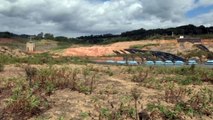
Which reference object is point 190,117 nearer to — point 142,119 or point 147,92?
point 142,119

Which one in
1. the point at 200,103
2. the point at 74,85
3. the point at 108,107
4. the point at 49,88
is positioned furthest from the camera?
the point at 74,85

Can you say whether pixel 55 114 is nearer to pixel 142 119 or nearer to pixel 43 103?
pixel 43 103

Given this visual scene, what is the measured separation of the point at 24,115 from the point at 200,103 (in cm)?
361

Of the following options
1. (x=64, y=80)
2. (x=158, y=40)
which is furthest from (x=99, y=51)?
(x=64, y=80)

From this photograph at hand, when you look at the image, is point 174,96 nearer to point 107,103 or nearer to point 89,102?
point 107,103

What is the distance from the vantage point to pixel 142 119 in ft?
21.1

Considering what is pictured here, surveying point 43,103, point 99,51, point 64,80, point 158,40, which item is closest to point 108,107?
point 43,103

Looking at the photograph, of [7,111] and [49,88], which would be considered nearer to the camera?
[7,111]

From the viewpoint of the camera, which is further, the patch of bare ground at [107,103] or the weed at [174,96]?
the weed at [174,96]

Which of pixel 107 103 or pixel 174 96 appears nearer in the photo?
pixel 107 103

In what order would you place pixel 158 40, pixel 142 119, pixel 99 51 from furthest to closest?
pixel 158 40, pixel 99 51, pixel 142 119

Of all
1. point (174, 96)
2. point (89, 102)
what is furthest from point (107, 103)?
point (174, 96)

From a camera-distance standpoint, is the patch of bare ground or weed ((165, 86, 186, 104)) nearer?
the patch of bare ground

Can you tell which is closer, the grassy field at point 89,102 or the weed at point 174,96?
the grassy field at point 89,102
